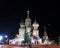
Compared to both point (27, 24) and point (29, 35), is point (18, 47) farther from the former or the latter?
point (27, 24)

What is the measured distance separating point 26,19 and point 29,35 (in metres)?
9.21

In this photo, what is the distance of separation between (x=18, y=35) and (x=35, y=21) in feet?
A: 26.8

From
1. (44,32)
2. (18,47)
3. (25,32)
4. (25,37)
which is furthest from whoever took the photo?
(44,32)

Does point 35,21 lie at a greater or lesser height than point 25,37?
greater

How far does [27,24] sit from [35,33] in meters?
4.71

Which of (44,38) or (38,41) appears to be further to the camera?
(44,38)

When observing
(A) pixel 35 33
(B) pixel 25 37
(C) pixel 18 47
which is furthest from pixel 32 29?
(C) pixel 18 47

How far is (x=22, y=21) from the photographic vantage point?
67438 mm

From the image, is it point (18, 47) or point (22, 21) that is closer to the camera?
point (18, 47)

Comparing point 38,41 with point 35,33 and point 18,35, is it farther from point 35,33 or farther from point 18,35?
point 18,35

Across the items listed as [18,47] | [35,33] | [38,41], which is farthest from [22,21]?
[18,47]

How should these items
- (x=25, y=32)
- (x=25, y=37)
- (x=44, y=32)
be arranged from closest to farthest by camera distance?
1. (x=25, y=37)
2. (x=25, y=32)
3. (x=44, y=32)

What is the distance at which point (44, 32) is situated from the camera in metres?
69.9

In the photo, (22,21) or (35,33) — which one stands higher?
(22,21)
